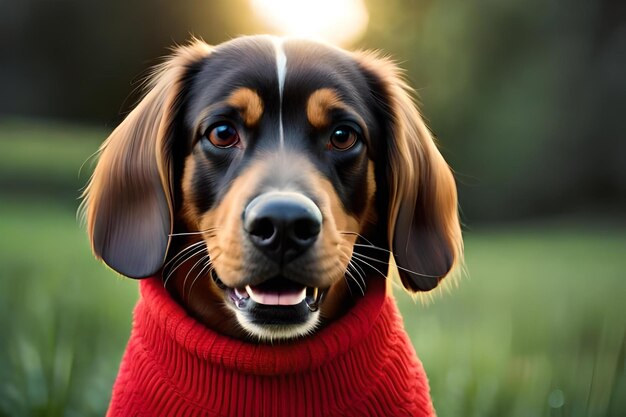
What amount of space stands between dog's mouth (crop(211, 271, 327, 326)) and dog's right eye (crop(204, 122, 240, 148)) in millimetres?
515

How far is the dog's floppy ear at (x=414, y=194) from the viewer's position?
110 inches

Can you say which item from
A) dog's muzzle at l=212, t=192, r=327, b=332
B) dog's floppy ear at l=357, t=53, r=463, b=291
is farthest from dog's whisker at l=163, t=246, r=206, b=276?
dog's floppy ear at l=357, t=53, r=463, b=291

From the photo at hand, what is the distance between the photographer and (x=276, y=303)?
2342 mm

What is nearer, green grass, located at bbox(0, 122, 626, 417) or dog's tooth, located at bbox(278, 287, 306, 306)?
dog's tooth, located at bbox(278, 287, 306, 306)

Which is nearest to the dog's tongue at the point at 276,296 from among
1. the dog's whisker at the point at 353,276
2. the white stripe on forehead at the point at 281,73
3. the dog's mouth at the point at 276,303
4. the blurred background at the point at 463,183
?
the dog's mouth at the point at 276,303

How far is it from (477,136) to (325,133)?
2.54 meters

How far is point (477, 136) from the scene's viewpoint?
193 inches

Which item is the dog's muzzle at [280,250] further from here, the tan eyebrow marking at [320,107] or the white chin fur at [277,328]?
the tan eyebrow marking at [320,107]

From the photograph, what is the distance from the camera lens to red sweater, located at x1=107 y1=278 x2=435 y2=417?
247 centimetres

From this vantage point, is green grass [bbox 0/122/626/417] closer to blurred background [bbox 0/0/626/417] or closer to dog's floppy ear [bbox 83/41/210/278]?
blurred background [bbox 0/0/626/417]

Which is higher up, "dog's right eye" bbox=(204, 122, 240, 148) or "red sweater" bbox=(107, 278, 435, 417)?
"dog's right eye" bbox=(204, 122, 240, 148)

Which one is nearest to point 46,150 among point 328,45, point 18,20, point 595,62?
point 18,20

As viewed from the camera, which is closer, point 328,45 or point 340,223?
point 340,223

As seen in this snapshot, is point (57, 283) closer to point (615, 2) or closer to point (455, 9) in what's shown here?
point (455, 9)
